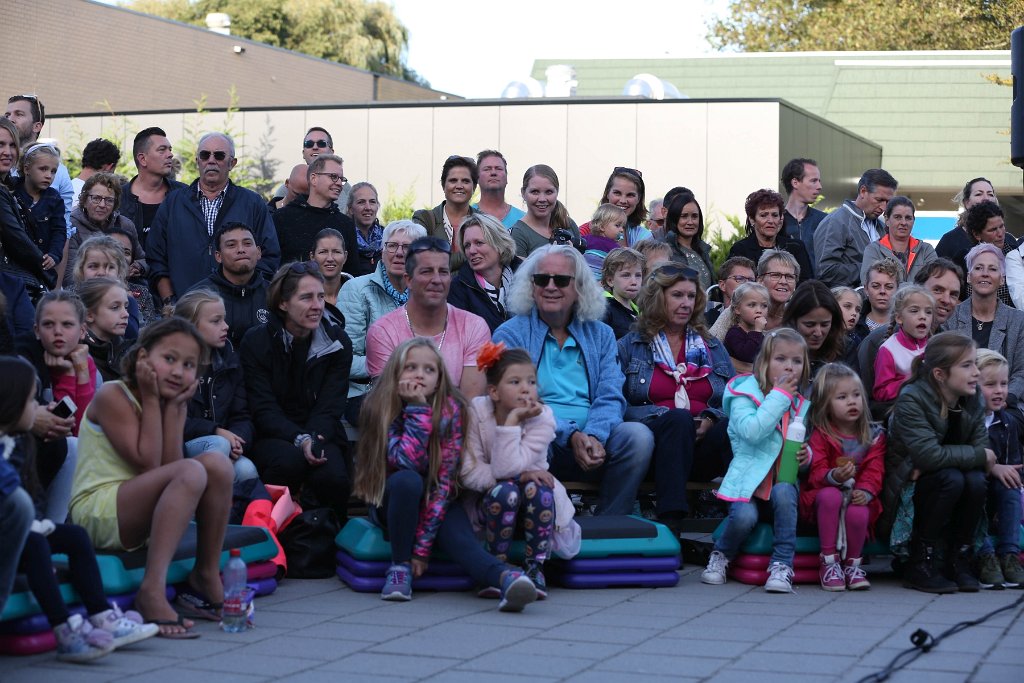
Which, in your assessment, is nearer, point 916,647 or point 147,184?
point 916,647

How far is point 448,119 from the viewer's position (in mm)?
20625

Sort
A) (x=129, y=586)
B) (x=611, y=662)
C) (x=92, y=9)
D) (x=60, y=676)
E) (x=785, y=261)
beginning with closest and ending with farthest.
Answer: (x=60, y=676) < (x=611, y=662) < (x=129, y=586) < (x=785, y=261) < (x=92, y=9)

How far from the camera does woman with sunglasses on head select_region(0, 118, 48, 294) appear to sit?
8.33m

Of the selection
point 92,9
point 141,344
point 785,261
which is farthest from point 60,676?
point 92,9

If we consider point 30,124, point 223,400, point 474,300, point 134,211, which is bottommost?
point 223,400

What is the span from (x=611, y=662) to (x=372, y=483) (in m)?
1.79

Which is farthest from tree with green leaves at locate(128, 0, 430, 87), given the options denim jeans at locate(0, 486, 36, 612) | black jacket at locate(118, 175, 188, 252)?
denim jeans at locate(0, 486, 36, 612)

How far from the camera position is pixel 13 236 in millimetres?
8344

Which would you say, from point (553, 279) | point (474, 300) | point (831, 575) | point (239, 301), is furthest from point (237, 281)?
point (831, 575)

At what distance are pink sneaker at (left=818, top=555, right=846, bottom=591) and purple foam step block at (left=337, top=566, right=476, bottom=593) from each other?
5.63ft

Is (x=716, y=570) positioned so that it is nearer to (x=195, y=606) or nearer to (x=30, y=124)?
(x=195, y=606)

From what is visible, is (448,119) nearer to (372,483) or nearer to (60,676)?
(372,483)

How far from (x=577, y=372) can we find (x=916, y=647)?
2.65 meters

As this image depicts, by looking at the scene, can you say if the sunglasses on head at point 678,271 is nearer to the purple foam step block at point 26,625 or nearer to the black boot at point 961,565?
the black boot at point 961,565
